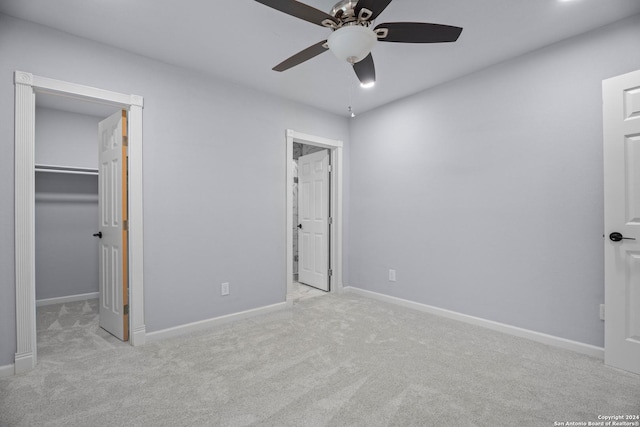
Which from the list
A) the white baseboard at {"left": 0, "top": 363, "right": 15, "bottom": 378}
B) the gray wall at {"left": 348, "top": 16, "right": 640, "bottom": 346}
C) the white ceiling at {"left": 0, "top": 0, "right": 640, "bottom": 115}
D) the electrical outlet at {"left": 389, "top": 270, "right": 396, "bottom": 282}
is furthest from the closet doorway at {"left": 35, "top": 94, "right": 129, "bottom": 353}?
the gray wall at {"left": 348, "top": 16, "right": 640, "bottom": 346}

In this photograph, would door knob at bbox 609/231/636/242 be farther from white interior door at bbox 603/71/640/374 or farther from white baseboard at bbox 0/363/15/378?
white baseboard at bbox 0/363/15/378

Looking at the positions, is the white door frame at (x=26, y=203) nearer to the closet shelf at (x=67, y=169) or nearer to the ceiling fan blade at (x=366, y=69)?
the closet shelf at (x=67, y=169)

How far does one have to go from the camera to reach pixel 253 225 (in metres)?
3.55

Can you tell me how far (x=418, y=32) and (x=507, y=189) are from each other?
189cm

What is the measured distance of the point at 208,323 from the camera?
124 inches

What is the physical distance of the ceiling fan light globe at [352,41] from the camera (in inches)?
64.4

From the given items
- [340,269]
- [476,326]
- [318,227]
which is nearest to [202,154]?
[318,227]

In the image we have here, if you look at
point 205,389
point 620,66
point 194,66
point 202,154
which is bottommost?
point 205,389

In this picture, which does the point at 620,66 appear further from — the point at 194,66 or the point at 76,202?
the point at 76,202

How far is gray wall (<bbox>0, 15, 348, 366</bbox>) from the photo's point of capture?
Result: 2256 mm

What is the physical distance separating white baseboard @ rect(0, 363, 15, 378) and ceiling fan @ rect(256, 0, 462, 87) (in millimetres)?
2989

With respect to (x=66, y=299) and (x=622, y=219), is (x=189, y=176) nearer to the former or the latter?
(x=66, y=299)

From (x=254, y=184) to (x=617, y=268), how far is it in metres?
3.30

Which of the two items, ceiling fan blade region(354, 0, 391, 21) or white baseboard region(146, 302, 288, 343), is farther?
white baseboard region(146, 302, 288, 343)
